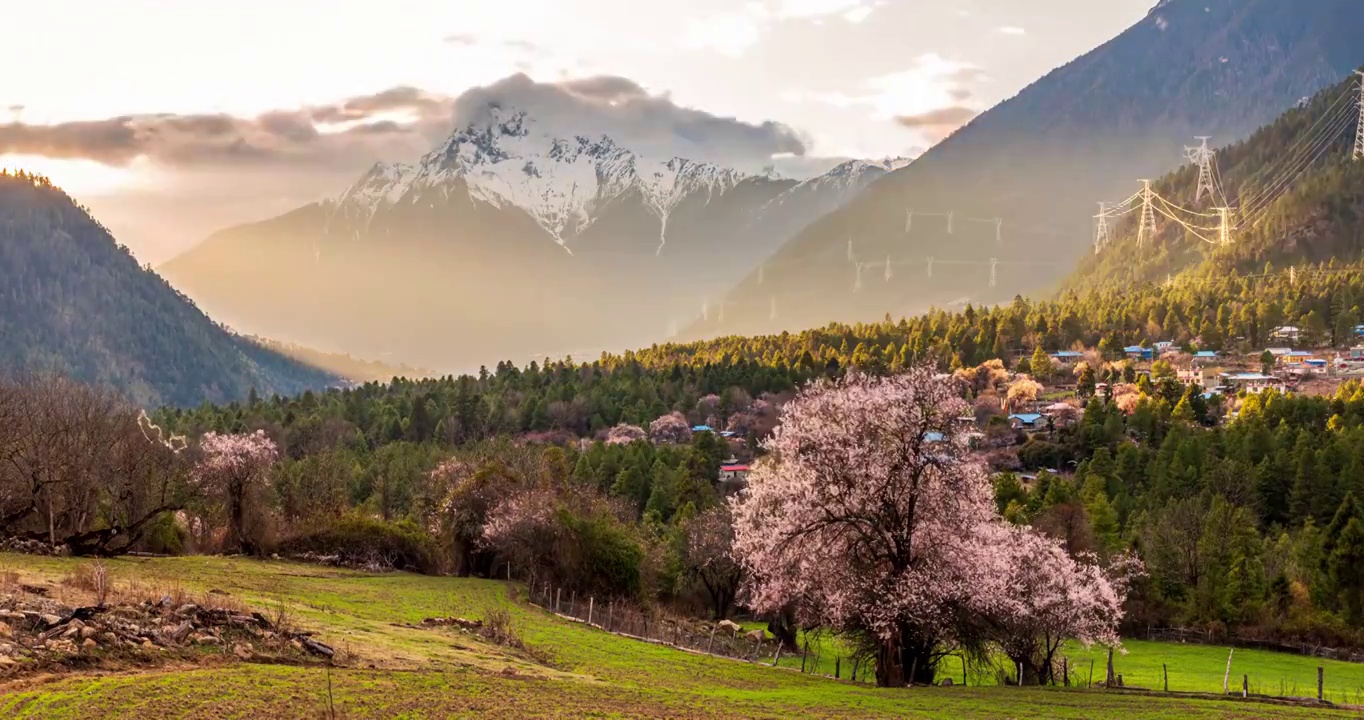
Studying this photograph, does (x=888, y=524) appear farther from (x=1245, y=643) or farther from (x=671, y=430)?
(x=671, y=430)

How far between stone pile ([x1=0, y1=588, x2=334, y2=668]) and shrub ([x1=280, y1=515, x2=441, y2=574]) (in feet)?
148

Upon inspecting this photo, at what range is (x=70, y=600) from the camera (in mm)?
31906

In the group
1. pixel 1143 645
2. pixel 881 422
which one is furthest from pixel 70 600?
pixel 1143 645

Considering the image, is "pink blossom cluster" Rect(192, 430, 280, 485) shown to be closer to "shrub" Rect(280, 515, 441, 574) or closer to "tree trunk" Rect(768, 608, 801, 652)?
"shrub" Rect(280, 515, 441, 574)

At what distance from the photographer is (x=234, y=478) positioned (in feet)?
260

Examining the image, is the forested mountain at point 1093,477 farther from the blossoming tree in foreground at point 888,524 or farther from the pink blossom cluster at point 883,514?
the blossoming tree in foreground at point 888,524

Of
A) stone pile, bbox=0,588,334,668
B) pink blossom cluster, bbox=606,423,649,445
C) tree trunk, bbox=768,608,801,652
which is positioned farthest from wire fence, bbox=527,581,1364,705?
pink blossom cluster, bbox=606,423,649,445

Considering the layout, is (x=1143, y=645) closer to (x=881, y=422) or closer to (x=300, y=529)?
(x=881, y=422)

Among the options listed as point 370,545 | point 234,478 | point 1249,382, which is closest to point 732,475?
point 370,545

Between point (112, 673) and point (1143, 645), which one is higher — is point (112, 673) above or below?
above

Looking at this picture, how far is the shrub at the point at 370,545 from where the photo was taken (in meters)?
76.8

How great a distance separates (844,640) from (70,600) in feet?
90.5

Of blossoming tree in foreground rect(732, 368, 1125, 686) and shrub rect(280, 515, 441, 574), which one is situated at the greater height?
blossoming tree in foreground rect(732, 368, 1125, 686)

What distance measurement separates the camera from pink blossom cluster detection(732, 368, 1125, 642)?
1601 inches
